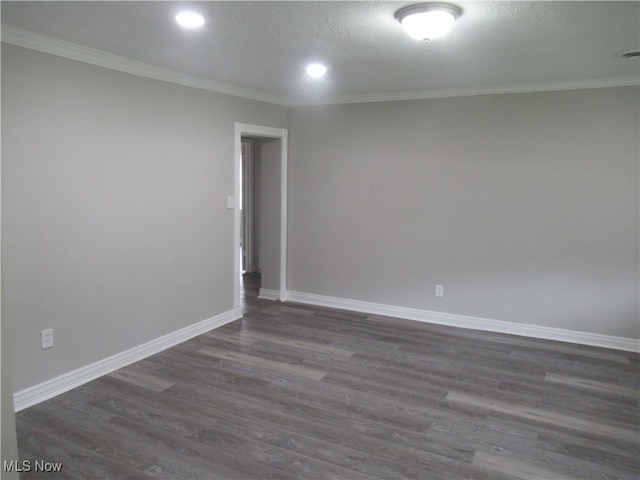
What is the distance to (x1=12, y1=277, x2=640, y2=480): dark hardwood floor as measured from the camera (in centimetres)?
250

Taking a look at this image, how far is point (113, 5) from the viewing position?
7.89 feet

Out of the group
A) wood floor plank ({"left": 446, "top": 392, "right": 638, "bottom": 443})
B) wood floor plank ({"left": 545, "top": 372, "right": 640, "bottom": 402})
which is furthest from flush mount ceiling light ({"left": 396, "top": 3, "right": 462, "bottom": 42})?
wood floor plank ({"left": 545, "top": 372, "right": 640, "bottom": 402})

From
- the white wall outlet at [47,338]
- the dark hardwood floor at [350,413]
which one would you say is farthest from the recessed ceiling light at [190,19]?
the dark hardwood floor at [350,413]

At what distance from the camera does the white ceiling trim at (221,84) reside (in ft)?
9.59

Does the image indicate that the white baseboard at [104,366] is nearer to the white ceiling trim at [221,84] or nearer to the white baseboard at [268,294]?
the white baseboard at [268,294]

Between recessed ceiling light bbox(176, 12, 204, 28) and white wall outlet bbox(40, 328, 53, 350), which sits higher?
recessed ceiling light bbox(176, 12, 204, 28)

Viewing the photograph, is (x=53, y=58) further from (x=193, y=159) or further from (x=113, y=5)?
(x=193, y=159)

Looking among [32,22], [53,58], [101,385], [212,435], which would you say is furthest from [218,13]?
[101,385]

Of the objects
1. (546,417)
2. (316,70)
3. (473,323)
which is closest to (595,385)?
(546,417)

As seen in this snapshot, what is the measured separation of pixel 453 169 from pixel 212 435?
3.28 m

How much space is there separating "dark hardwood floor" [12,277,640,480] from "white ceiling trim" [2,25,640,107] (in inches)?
→ 88.6

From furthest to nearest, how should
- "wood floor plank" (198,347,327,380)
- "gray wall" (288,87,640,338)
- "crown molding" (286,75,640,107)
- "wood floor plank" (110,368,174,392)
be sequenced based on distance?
"gray wall" (288,87,640,338) → "crown molding" (286,75,640,107) → "wood floor plank" (198,347,327,380) → "wood floor plank" (110,368,174,392)

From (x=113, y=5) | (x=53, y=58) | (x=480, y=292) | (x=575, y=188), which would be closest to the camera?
(x=113, y=5)

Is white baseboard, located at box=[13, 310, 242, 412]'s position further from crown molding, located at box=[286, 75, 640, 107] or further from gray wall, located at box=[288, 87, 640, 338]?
crown molding, located at box=[286, 75, 640, 107]
